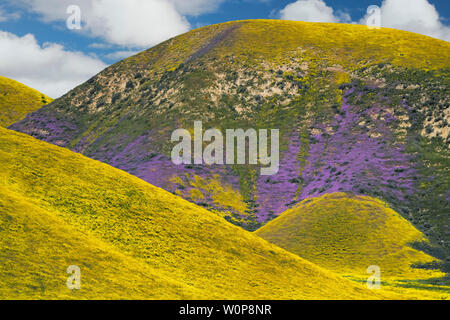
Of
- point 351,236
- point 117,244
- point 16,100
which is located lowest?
point 117,244

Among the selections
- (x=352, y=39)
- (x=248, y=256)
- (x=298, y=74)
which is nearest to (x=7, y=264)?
(x=248, y=256)

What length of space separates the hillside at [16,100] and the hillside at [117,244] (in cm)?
9392

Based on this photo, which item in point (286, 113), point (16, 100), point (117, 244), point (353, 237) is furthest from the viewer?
point (16, 100)

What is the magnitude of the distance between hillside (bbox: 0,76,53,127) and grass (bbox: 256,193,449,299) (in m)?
87.5

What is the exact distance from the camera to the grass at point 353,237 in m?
40.8

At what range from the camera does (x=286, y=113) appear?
81688mm

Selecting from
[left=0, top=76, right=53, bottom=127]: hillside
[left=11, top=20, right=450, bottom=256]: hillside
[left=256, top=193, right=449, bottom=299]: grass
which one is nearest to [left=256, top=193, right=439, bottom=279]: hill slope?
[left=256, top=193, right=449, bottom=299]: grass

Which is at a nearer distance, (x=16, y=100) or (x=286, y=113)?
(x=286, y=113)

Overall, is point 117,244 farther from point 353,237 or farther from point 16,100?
point 16,100

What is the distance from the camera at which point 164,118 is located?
263 feet

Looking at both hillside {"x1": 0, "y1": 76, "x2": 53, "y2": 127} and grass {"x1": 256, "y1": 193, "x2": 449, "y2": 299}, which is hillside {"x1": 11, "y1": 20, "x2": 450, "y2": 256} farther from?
hillside {"x1": 0, "y1": 76, "x2": 53, "y2": 127}

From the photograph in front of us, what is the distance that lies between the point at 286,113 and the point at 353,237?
38.9 meters

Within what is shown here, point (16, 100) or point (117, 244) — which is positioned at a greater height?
point (16, 100)

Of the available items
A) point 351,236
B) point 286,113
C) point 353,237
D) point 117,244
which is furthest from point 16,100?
point 117,244
